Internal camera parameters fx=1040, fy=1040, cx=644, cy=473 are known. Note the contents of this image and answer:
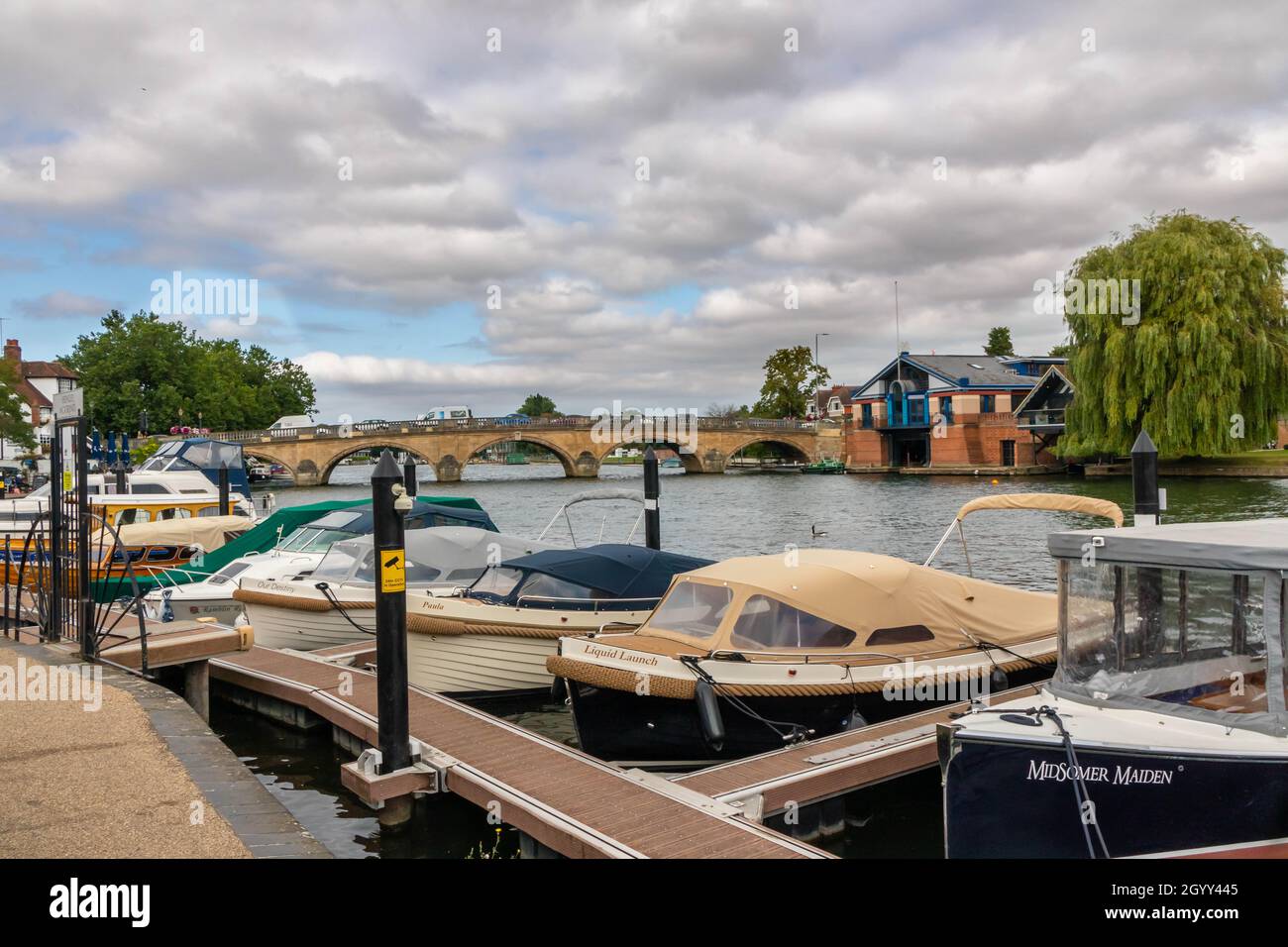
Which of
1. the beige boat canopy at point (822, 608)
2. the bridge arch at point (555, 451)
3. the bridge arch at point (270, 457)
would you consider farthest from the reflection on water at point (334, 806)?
the bridge arch at point (555, 451)

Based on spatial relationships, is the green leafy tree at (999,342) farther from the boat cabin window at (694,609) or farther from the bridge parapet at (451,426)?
the boat cabin window at (694,609)

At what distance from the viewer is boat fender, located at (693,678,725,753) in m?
9.87

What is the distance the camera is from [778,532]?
3931 cm

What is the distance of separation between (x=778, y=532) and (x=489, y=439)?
45.7 m

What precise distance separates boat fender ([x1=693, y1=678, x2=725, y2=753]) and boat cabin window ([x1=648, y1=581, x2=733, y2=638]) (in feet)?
3.01

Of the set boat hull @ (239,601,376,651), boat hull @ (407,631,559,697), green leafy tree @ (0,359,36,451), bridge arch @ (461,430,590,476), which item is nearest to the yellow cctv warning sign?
boat hull @ (407,631,559,697)

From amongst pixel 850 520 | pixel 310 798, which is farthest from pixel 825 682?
pixel 850 520

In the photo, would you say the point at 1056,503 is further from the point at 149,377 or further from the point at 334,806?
the point at 149,377

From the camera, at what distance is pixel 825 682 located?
10359 mm

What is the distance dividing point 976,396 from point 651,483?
61.9 meters

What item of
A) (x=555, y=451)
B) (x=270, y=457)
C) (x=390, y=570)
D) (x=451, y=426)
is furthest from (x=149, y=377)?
(x=390, y=570)

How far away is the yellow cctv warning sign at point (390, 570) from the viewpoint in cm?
891

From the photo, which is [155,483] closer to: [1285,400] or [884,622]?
[884,622]
